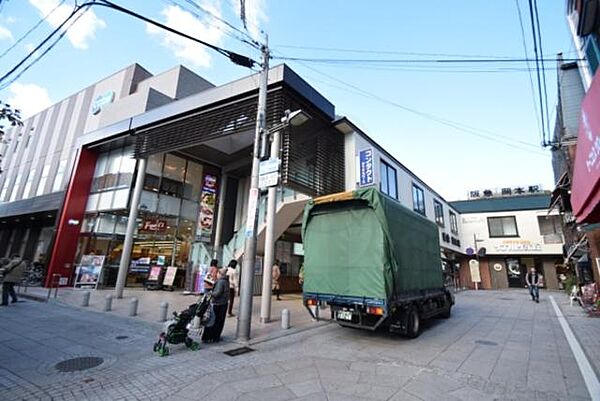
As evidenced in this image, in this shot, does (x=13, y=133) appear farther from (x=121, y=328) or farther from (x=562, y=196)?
(x=562, y=196)

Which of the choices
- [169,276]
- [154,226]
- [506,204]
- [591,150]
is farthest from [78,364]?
[506,204]

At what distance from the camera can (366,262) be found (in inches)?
250

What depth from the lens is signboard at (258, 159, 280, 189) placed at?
663 cm

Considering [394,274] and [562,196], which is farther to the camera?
[562,196]

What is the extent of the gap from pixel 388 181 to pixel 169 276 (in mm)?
13008

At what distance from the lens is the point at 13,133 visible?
28.5 m

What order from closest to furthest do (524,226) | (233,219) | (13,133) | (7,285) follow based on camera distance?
(7,285), (233,219), (524,226), (13,133)

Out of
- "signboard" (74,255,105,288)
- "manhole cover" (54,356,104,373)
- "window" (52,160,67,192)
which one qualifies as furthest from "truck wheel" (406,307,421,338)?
"window" (52,160,67,192)

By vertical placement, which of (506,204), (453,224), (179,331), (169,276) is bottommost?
(179,331)

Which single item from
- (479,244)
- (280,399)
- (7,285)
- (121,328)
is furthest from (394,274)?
(479,244)

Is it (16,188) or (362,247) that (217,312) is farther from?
(16,188)

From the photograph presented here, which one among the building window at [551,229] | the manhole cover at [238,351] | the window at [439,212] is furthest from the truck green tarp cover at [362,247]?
the building window at [551,229]

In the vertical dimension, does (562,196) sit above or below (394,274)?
above

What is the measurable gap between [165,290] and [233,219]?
5555mm
